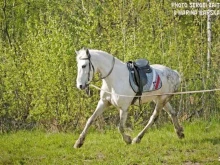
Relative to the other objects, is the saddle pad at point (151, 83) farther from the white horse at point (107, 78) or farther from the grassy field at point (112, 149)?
the grassy field at point (112, 149)

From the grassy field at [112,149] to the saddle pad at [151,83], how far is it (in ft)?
3.41

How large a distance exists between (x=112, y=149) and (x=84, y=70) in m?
1.55

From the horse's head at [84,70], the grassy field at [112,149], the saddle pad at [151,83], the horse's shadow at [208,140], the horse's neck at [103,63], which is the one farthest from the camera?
the horse's shadow at [208,140]

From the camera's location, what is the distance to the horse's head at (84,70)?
304 inches

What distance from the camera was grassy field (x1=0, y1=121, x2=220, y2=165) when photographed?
24.3 feet

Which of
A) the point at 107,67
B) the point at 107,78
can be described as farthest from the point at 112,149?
the point at 107,67

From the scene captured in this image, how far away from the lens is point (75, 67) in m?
11.5

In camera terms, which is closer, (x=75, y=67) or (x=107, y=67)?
(x=107, y=67)

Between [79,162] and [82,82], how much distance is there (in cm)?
135

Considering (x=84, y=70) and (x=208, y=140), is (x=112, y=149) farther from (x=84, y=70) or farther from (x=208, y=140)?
(x=208, y=140)

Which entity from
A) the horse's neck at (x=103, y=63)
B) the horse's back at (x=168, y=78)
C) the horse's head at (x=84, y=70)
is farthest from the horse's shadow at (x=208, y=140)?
the horse's head at (x=84, y=70)

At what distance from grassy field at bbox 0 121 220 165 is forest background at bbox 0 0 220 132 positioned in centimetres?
125

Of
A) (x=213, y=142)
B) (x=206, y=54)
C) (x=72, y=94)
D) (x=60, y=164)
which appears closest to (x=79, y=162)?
(x=60, y=164)

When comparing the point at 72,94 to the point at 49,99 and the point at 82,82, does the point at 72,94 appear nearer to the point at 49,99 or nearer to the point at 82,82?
the point at 49,99
